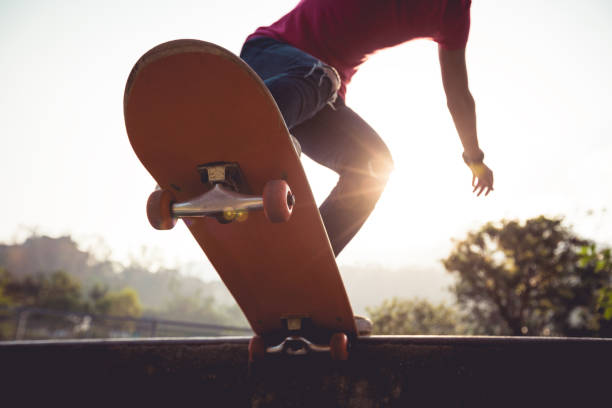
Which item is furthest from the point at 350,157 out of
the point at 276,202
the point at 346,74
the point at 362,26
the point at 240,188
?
the point at 276,202

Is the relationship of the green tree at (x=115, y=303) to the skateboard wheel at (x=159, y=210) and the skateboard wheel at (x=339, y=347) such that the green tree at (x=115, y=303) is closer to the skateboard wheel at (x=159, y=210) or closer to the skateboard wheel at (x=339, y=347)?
the skateboard wheel at (x=339, y=347)

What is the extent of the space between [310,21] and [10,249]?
80480 millimetres

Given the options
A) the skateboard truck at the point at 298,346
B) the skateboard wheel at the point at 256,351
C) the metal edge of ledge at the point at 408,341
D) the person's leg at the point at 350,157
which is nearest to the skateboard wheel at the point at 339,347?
the skateboard truck at the point at 298,346

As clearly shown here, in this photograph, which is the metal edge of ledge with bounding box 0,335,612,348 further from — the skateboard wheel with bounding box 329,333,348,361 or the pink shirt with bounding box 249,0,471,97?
the pink shirt with bounding box 249,0,471,97

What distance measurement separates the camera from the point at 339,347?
1.44 metres

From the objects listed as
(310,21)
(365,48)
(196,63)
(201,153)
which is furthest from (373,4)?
(201,153)

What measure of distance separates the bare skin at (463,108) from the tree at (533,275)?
53.0ft

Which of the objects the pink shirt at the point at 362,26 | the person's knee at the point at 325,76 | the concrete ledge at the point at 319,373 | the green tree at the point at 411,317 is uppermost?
the pink shirt at the point at 362,26

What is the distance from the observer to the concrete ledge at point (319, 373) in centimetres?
116

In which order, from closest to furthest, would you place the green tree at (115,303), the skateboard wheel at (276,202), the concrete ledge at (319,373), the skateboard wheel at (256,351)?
the skateboard wheel at (276,202), the concrete ledge at (319,373), the skateboard wheel at (256,351), the green tree at (115,303)

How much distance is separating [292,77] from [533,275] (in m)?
18.0

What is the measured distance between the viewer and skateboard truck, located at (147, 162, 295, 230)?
3.31ft

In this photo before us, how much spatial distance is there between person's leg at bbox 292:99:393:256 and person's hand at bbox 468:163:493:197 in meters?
0.46

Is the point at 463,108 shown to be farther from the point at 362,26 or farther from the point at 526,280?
the point at 526,280
